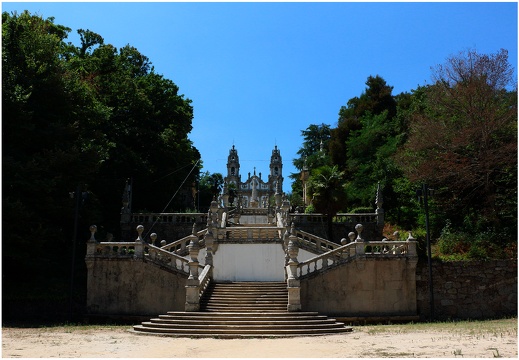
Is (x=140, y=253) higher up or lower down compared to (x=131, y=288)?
higher up

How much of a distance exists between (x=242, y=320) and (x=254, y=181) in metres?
81.3

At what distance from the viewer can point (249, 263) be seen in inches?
1010

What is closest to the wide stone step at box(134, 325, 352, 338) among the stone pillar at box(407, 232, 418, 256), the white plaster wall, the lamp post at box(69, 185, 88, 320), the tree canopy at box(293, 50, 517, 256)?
the lamp post at box(69, 185, 88, 320)

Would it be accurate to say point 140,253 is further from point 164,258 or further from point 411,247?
point 411,247

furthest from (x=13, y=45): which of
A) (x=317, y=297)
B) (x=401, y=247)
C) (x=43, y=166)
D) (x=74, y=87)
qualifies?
(x=401, y=247)

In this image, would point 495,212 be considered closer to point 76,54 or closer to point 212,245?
point 212,245

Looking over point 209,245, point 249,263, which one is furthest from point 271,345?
point 209,245

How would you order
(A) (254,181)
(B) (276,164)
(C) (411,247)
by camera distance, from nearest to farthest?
(C) (411,247) → (A) (254,181) → (B) (276,164)

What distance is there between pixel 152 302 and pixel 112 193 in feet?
48.3

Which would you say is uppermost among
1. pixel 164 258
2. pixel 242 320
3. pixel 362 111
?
pixel 362 111

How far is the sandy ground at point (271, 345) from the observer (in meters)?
12.4

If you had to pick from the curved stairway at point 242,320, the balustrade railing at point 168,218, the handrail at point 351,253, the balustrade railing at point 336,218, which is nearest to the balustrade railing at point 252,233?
the handrail at point 351,253

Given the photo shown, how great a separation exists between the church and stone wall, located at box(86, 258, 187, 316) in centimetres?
6590

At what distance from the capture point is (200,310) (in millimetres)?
19766
